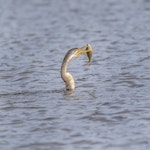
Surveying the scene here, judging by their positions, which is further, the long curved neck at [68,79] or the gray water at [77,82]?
the long curved neck at [68,79]

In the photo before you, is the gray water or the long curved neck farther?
the long curved neck

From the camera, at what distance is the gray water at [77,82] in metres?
12.4

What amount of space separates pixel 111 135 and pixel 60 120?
152 centimetres

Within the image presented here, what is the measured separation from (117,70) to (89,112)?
453 cm

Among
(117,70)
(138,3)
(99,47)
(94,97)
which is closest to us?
(94,97)

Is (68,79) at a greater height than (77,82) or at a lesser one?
greater

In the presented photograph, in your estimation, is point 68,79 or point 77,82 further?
point 77,82

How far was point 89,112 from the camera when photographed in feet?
46.0

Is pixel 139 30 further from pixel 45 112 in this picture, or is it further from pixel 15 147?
pixel 15 147

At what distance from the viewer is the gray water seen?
12.4 m

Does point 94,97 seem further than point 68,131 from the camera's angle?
Yes

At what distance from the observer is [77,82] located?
1720 cm

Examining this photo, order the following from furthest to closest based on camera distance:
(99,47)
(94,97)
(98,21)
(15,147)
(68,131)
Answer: (98,21), (99,47), (94,97), (68,131), (15,147)

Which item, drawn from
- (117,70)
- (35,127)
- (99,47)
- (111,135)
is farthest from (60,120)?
(99,47)
